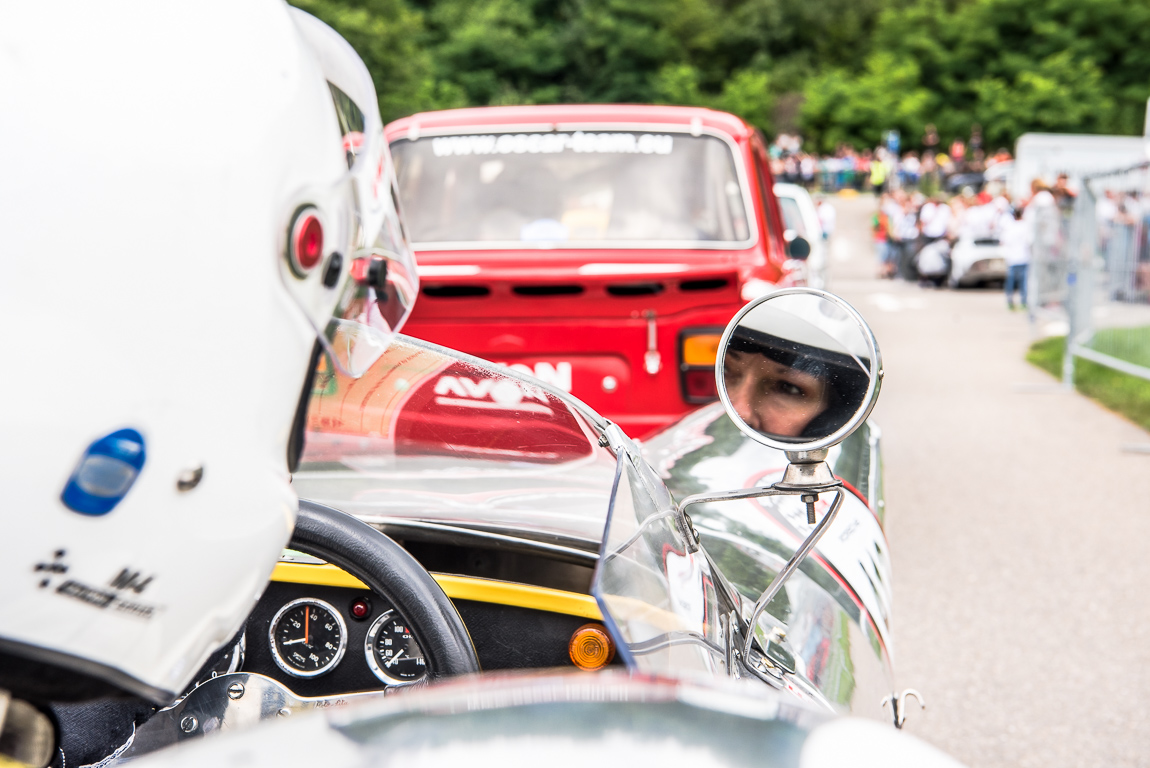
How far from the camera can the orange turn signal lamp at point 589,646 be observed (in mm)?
1903

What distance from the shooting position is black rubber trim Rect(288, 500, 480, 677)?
60.7 inches

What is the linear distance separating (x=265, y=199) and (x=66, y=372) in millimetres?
240

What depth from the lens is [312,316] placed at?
3.79 feet

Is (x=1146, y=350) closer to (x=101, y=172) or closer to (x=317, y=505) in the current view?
(x=317, y=505)

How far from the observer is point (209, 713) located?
5.64ft

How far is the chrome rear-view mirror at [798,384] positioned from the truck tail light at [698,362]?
3177 millimetres

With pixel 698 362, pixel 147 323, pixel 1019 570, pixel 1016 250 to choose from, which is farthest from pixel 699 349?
pixel 1016 250

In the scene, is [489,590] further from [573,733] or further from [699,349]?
[699,349]

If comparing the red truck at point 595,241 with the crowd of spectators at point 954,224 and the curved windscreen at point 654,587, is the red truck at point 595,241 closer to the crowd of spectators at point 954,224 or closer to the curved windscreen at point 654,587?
the curved windscreen at point 654,587

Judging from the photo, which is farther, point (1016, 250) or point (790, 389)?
point (1016, 250)

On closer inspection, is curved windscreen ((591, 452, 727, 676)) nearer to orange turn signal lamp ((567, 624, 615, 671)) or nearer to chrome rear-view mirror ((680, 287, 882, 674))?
chrome rear-view mirror ((680, 287, 882, 674))

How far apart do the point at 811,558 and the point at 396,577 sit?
910 mm

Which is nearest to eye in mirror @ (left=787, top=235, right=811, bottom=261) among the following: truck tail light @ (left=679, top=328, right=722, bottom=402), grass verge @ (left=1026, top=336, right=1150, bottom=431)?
truck tail light @ (left=679, top=328, right=722, bottom=402)

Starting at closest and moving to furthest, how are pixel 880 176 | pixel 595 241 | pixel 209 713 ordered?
1. pixel 209 713
2. pixel 595 241
3. pixel 880 176
